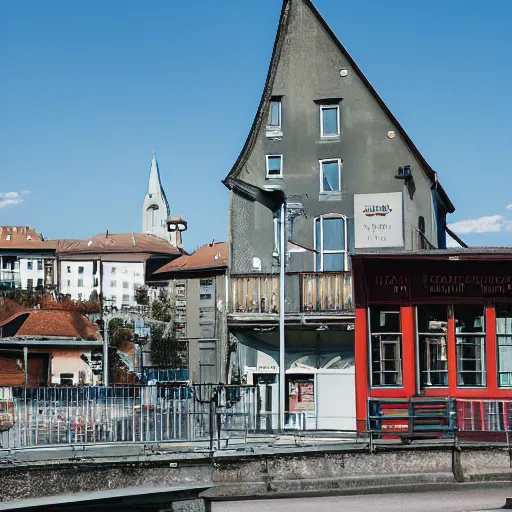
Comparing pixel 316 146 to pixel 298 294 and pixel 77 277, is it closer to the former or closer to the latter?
pixel 298 294

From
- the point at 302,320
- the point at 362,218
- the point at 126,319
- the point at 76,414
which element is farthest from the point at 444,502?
the point at 126,319

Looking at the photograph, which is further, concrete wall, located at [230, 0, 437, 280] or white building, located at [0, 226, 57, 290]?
white building, located at [0, 226, 57, 290]

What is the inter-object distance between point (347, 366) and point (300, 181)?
25.1 feet

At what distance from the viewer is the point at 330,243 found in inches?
1442

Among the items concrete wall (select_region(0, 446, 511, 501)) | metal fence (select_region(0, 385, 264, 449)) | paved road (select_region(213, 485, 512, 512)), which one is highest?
metal fence (select_region(0, 385, 264, 449))

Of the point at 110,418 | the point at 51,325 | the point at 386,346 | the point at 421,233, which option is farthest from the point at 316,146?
the point at 51,325

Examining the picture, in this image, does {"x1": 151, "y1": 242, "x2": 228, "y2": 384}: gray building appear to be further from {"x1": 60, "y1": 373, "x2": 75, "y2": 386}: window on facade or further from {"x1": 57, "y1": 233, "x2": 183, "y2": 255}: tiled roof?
{"x1": 57, "y1": 233, "x2": 183, "y2": 255}: tiled roof

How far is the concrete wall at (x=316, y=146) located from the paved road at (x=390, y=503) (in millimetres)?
17367

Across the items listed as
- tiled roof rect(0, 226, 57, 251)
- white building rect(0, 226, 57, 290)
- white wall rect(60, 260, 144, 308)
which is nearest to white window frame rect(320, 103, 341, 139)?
white wall rect(60, 260, 144, 308)

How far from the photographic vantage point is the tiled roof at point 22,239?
160m

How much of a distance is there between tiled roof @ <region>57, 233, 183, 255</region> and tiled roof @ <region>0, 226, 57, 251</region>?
233 cm

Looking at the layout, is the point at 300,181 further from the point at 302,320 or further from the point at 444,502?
the point at 444,502

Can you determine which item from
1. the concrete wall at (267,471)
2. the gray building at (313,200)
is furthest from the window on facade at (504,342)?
the gray building at (313,200)

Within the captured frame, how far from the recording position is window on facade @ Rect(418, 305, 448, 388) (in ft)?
87.0
